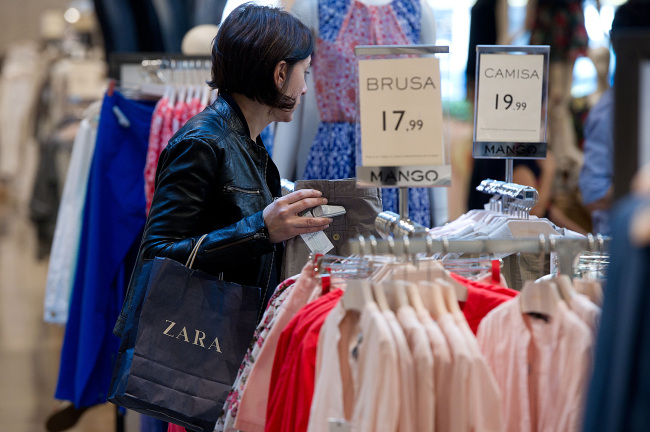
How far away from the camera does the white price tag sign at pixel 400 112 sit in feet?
4.98

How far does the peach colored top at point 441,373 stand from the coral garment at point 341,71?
155cm

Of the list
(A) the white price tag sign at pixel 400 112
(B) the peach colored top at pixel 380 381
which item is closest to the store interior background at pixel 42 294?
(A) the white price tag sign at pixel 400 112

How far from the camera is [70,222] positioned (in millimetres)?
3615

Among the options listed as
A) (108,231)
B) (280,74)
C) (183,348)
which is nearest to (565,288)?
(183,348)

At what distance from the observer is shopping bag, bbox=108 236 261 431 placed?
181 centimetres

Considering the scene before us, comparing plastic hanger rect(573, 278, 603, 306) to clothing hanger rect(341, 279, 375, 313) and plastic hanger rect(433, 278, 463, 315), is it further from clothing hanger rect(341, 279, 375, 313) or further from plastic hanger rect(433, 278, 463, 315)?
clothing hanger rect(341, 279, 375, 313)

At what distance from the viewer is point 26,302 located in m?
7.24

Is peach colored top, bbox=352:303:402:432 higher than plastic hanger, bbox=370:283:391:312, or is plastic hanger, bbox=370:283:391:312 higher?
plastic hanger, bbox=370:283:391:312

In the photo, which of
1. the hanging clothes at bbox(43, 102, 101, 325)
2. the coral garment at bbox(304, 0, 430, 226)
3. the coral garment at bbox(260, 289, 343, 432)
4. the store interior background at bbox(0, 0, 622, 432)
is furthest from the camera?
Result: the store interior background at bbox(0, 0, 622, 432)

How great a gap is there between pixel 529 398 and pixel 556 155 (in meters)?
3.84

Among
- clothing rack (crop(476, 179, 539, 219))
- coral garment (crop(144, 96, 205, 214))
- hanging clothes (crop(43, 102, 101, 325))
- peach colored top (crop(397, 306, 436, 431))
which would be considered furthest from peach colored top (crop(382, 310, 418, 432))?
hanging clothes (crop(43, 102, 101, 325))

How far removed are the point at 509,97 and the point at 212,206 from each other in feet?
2.56

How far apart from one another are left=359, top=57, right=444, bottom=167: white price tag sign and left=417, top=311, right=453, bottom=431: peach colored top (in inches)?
14.8

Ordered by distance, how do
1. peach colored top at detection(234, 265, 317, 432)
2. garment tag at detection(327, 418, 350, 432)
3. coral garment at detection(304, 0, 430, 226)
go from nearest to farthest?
garment tag at detection(327, 418, 350, 432) < peach colored top at detection(234, 265, 317, 432) < coral garment at detection(304, 0, 430, 226)
